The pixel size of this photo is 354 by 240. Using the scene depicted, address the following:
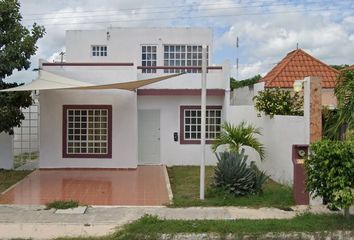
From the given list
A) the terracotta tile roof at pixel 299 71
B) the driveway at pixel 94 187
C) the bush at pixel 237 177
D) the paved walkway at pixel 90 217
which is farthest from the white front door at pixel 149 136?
the paved walkway at pixel 90 217

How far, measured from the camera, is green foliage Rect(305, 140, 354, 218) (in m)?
8.42

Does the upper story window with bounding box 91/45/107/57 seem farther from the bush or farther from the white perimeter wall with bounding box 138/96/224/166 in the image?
the bush

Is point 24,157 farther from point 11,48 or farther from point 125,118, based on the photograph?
point 11,48

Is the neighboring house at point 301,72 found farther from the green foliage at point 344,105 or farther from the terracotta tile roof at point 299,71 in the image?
the green foliage at point 344,105

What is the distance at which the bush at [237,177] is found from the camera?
38.0 feet

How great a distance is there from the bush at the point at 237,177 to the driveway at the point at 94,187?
1.51 m

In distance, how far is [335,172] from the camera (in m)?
8.54

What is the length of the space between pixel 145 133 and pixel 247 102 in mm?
6462

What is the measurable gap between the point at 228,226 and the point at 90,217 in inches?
113

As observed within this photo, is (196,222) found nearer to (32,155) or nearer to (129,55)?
(32,155)

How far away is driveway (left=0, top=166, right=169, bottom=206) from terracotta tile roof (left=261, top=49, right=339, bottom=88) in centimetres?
640

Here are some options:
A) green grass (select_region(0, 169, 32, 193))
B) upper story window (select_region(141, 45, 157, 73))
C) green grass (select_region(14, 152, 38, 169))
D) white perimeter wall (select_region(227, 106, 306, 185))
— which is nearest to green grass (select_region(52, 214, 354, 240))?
→ white perimeter wall (select_region(227, 106, 306, 185))

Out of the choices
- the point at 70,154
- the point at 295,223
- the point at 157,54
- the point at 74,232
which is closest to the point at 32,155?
the point at 70,154

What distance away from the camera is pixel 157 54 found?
76.0ft
